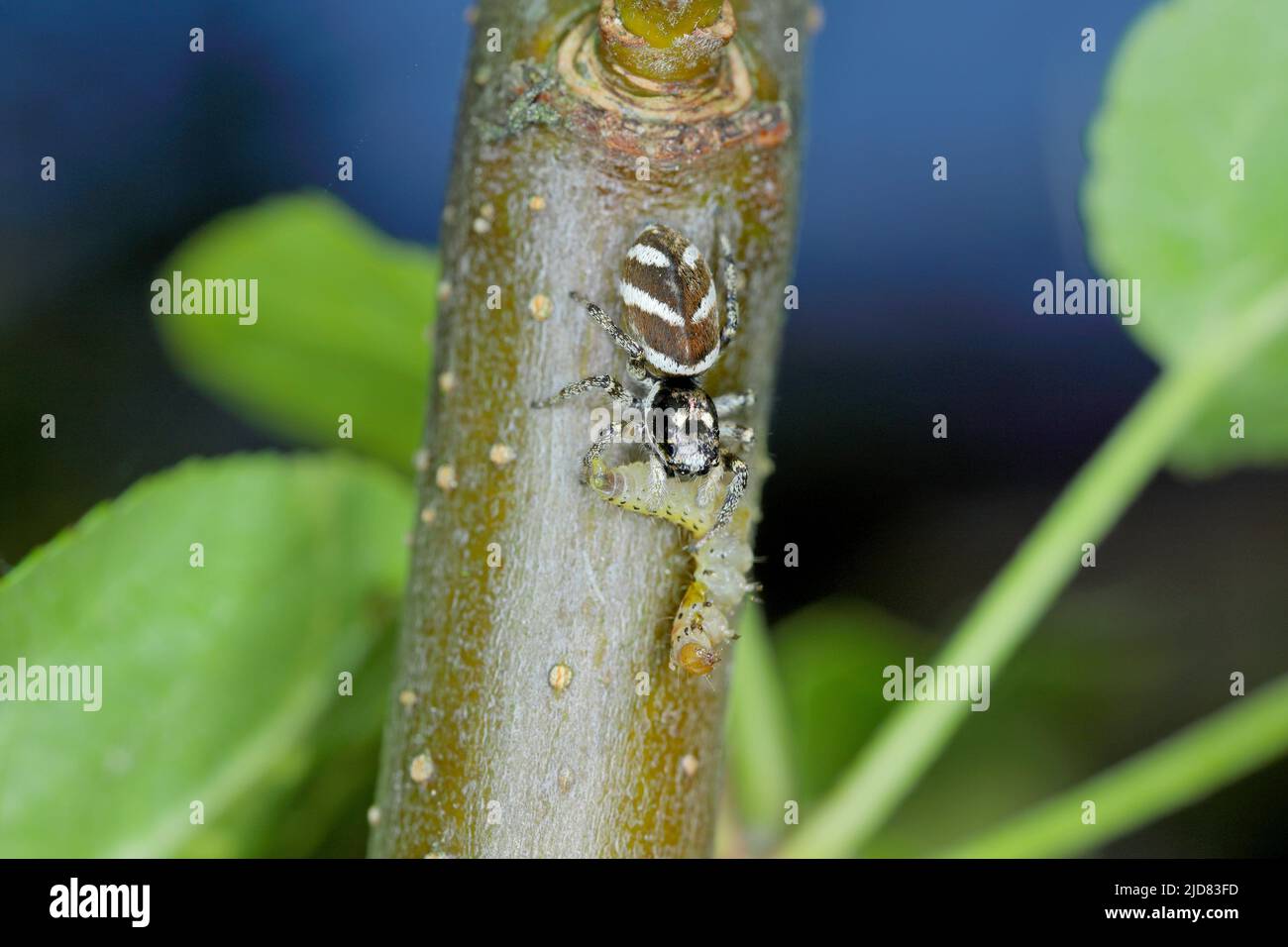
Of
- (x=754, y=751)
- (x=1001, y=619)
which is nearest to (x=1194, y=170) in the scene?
(x=1001, y=619)

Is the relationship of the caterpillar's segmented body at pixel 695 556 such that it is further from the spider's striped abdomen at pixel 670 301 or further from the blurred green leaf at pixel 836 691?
the blurred green leaf at pixel 836 691

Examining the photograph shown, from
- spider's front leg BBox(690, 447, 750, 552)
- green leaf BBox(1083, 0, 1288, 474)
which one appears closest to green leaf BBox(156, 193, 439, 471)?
spider's front leg BBox(690, 447, 750, 552)

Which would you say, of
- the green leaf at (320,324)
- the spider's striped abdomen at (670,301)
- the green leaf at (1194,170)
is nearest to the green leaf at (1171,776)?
the green leaf at (1194,170)

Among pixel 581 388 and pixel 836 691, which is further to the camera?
pixel 836 691

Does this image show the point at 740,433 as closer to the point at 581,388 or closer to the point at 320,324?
the point at 581,388

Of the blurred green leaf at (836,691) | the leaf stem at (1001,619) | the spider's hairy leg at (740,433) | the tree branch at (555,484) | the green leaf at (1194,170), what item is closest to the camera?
the tree branch at (555,484)

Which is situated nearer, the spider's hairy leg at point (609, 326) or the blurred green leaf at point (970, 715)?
the spider's hairy leg at point (609, 326)
